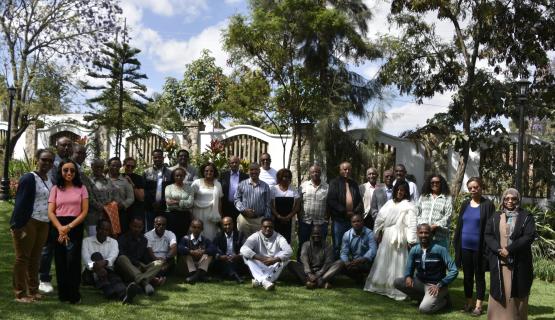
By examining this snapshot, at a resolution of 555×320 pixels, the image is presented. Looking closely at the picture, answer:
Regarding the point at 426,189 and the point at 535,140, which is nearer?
the point at 426,189

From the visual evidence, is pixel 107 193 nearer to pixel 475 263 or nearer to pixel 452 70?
pixel 475 263

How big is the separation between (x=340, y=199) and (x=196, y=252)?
1972mm

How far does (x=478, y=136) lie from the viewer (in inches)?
471

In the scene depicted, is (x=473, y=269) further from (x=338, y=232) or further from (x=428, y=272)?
(x=338, y=232)

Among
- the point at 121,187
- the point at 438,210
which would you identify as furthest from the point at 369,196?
the point at 121,187

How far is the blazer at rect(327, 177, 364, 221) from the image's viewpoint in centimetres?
779

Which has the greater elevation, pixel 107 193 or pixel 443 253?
pixel 107 193

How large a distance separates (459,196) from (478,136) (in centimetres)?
128

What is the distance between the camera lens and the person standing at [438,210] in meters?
6.79

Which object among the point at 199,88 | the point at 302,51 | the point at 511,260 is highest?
the point at 199,88

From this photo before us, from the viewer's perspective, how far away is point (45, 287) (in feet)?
21.2

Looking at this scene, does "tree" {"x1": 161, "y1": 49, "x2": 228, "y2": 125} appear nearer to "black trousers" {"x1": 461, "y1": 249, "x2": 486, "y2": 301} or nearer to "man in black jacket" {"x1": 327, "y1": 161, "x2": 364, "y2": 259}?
"man in black jacket" {"x1": 327, "y1": 161, "x2": 364, "y2": 259}

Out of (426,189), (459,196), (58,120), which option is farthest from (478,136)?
(58,120)

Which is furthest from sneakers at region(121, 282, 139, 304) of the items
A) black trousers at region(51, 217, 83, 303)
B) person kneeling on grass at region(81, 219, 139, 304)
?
black trousers at region(51, 217, 83, 303)
